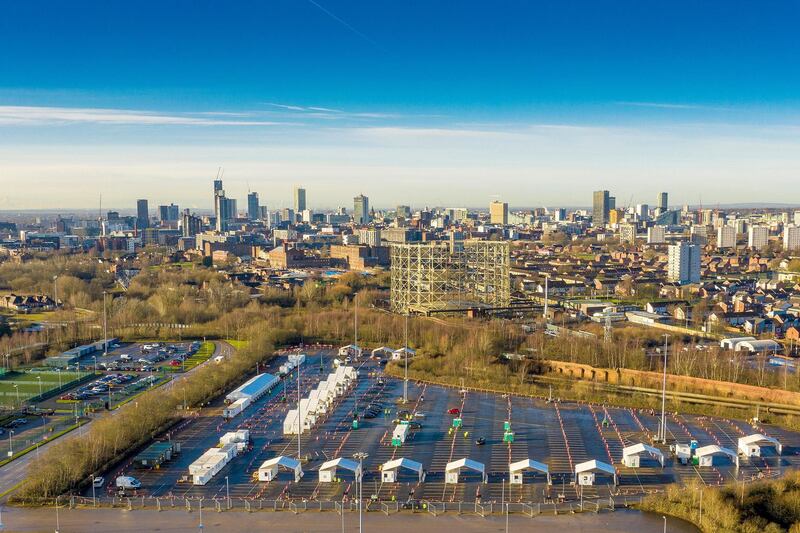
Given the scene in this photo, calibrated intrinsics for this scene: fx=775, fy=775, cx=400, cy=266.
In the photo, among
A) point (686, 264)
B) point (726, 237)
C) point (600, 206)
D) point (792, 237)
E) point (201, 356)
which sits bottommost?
point (201, 356)

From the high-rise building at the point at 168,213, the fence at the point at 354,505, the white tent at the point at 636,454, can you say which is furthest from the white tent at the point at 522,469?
the high-rise building at the point at 168,213

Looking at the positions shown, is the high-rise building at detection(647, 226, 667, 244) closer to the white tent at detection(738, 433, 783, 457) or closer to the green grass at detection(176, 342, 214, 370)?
the green grass at detection(176, 342, 214, 370)

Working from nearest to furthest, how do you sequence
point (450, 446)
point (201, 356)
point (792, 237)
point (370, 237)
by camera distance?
1. point (450, 446)
2. point (201, 356)
3. point (792, 237)
4. point (370, 237)

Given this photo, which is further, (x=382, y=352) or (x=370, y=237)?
(x=370, y=237)

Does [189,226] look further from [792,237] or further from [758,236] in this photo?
[792,237]

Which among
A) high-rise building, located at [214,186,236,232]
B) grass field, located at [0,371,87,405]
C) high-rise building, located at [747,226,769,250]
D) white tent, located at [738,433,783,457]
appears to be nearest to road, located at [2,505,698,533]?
white tent, located at [738,433,783,457]

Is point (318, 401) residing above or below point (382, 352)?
above

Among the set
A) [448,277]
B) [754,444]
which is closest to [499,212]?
[448,277]
